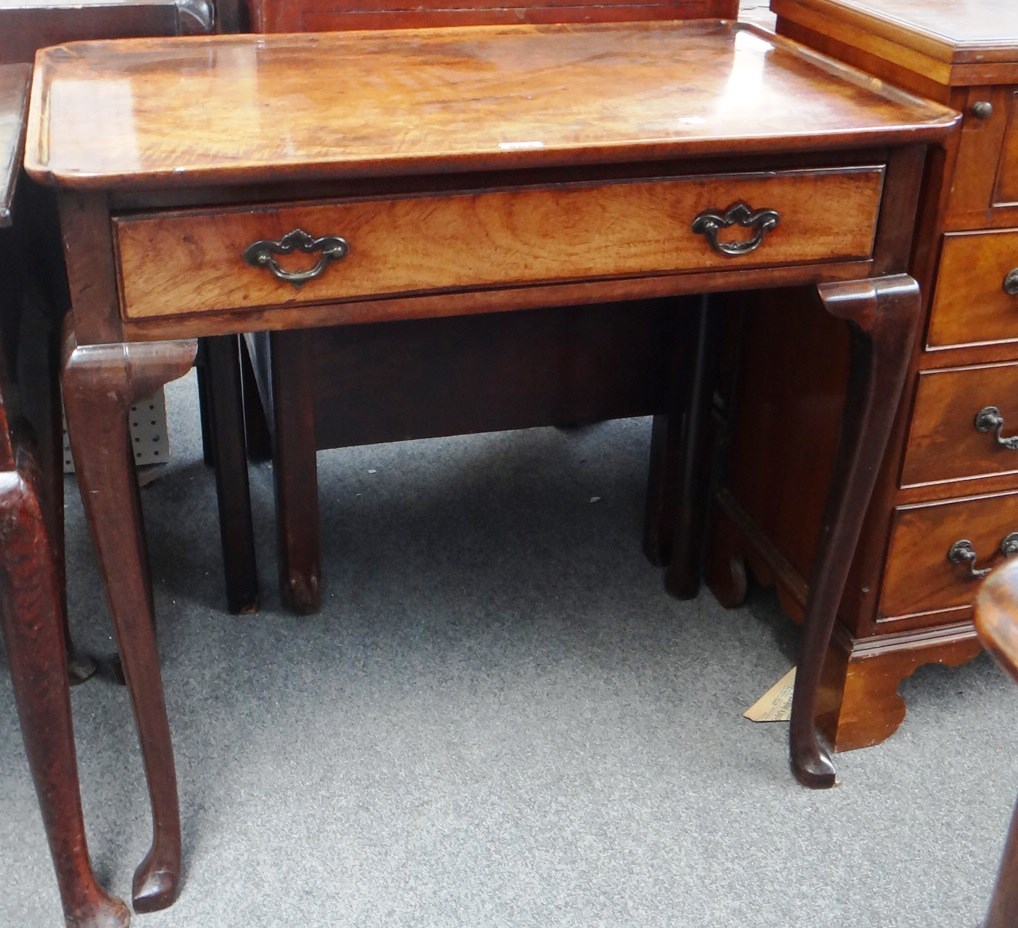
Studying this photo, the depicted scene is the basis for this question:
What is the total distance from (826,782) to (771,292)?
0.70 meters

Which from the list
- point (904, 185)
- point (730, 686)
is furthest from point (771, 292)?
point (730, 686)

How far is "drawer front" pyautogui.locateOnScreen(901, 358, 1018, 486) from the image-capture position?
1.51 metres

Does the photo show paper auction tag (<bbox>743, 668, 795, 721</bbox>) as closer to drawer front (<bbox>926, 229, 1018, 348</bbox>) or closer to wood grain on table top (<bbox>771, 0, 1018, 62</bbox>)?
drawer front (<bbox>926, 229, 1018, 348</bbox>)

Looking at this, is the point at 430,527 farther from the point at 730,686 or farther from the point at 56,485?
the point at 56,485

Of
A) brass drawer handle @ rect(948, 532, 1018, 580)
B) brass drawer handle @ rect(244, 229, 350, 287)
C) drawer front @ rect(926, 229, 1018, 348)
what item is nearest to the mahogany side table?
brass drawer handle @ rect(244, 229, 350, 287)

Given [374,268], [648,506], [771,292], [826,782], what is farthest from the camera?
[648,506]

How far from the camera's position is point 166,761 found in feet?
4.58

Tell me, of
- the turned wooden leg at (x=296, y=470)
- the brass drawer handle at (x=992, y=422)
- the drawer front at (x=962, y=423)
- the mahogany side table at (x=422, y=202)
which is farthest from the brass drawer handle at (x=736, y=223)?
the turned wooden leg at (x=296, y=470)

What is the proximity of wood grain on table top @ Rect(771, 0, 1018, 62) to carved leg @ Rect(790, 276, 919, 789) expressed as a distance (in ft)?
0.84

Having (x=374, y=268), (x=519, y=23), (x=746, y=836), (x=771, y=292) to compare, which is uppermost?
(x=519, y=23)

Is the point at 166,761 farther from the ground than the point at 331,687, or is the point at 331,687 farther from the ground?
the point at 166,761

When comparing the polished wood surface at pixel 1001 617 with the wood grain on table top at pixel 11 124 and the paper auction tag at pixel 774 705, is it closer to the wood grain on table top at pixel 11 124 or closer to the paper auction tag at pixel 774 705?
the wood grain on table top at pixel 11 124

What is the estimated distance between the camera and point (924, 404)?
151 cm

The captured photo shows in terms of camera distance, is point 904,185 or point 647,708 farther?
point 647,708
